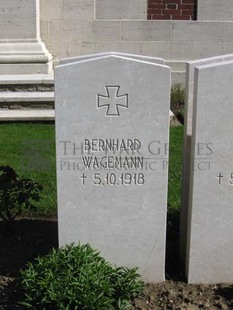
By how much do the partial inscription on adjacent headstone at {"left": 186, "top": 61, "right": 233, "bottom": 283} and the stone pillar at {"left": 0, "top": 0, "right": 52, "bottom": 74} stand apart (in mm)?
5959

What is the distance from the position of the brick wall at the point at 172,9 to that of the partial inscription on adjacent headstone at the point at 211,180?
6771 mm

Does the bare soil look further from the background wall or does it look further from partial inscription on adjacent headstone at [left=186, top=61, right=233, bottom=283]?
the background wall

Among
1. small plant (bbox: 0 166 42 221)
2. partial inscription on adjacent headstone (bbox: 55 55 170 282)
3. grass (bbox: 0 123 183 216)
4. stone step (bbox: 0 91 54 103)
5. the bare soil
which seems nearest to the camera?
partial inscription on adjacent headstone (bbox: 55 55 170 282)

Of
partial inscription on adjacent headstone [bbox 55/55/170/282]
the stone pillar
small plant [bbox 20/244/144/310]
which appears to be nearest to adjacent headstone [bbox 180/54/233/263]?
partial inscription on adjacent headstone [bbox 55/55/170/282]

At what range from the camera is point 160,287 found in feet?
12.3

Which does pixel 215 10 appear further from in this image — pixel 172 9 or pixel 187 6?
pixel 172 9

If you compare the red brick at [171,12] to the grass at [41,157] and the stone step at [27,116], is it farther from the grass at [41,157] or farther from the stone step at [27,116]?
the stone step at [27,116]

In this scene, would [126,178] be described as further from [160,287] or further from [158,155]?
[160,287]

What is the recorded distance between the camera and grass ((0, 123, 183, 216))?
5262mm

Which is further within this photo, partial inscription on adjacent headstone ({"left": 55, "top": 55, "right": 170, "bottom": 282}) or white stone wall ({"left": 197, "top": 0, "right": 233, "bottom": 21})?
white stone wall ({"left": 197, "top": 0, "right": 233, "bottom": 21})

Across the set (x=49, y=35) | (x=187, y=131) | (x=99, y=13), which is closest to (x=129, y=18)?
(x=99, y=13)

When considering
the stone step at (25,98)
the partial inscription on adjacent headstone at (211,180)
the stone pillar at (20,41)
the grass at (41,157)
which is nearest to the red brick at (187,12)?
the stone pillar at (20,41)

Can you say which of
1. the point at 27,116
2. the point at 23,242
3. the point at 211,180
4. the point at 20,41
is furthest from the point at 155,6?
the point at 211,180

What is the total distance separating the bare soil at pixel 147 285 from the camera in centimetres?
355
